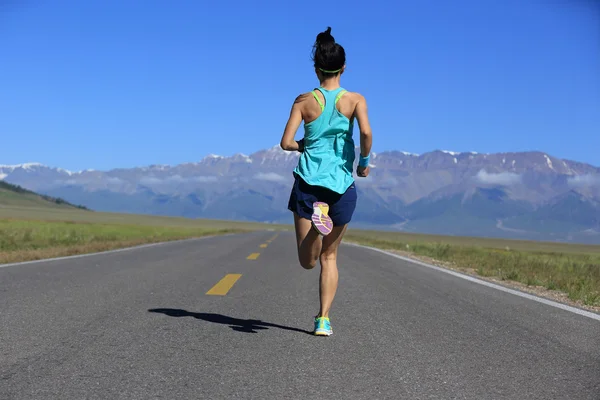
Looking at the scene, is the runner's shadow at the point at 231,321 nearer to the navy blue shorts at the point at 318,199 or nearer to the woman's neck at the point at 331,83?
the navy blue shorts at the point at 318,199

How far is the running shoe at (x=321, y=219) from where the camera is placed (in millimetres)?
4367

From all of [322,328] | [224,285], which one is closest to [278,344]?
[322,328]

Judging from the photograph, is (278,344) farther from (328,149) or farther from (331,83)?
(331,83)

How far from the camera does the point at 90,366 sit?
3.63 metres

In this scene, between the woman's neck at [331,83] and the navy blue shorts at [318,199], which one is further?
the woman's neck at [331,83]

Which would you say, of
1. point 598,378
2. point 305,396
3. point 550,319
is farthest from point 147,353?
point 550,319

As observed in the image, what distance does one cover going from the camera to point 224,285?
7.79 m

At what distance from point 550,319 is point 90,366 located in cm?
421

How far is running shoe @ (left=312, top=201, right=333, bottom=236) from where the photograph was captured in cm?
437

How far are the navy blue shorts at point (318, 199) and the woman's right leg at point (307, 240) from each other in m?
0.08

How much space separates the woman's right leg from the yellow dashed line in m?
2.46

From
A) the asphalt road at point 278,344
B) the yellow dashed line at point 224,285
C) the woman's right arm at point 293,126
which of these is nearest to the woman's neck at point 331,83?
the woman's right arm at point 293,126

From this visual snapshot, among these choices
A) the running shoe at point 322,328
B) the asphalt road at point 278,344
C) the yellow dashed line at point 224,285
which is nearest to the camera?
the asphalt road at point 278,344

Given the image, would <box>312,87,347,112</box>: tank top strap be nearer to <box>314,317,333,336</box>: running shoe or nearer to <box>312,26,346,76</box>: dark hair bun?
<box>312,26,346,76</box>: dark hair bun
